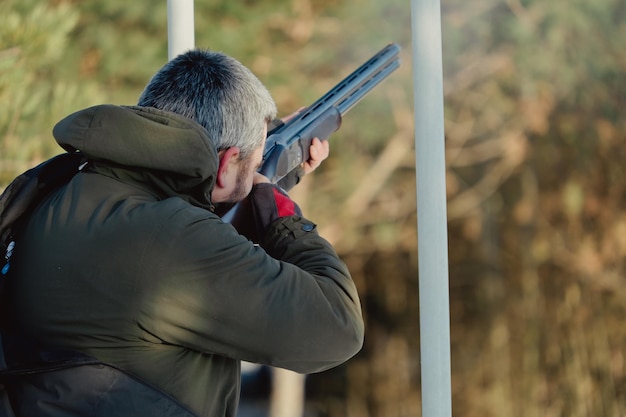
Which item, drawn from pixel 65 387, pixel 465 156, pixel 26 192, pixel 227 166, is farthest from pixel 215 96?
pixel 465 156

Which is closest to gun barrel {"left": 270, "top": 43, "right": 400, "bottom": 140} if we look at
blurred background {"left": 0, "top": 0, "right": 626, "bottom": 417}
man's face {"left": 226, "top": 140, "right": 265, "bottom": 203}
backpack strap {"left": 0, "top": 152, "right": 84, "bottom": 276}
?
man's face {"left": 226, "top": 140, "right": 265, "bottom": 203}

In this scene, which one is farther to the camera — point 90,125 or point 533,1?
point 533,1

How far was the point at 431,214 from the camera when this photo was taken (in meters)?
1.65

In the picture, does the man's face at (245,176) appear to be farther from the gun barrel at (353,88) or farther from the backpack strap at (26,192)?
the gun barrel at (353,88)

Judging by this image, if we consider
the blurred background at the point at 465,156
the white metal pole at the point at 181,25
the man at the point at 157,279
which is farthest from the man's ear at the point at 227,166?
the blurred background at the point at 465,156

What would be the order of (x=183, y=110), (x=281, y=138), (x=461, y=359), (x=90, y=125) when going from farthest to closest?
(x=461, y=359), (x=281, y=138), (x=183, y=110), (x=90, y=125)

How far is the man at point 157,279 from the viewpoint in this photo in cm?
93

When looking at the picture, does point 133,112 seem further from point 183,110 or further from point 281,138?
point 281,138

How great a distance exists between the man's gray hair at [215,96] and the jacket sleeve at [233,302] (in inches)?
7.3

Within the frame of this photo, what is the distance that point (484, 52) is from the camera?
3742 millimetres

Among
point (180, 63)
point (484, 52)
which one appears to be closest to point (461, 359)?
point (484, 52)

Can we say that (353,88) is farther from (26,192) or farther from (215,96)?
(26,192)

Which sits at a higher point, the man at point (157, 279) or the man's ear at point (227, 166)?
the man's ear at point (227, 166)

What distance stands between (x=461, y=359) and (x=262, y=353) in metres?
2.89
